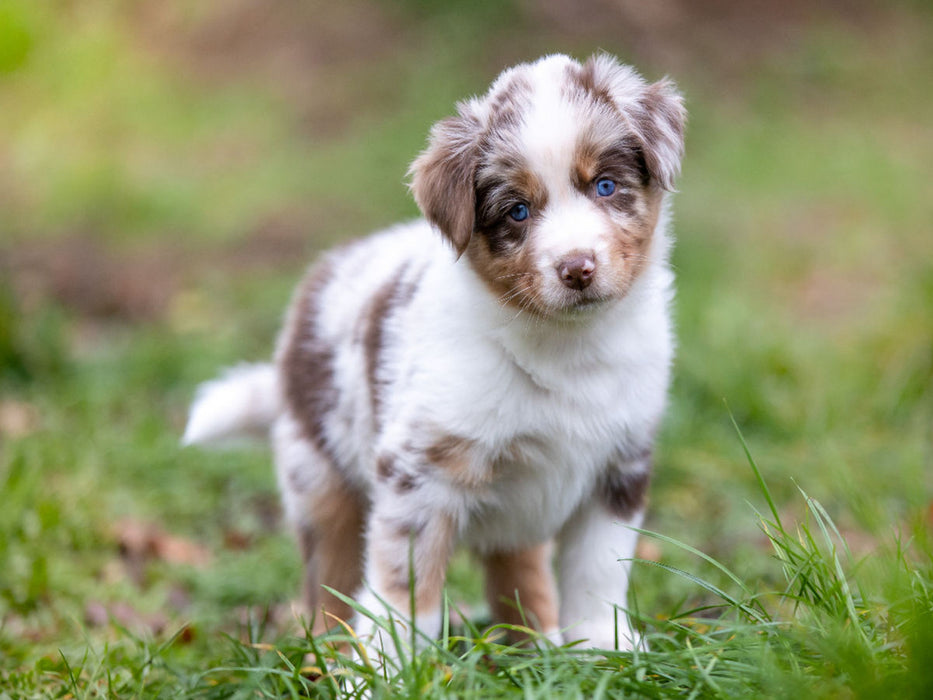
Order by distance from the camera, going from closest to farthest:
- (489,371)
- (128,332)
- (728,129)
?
(489,371)
(128,332)
(728,129)

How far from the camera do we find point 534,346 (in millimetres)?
3594

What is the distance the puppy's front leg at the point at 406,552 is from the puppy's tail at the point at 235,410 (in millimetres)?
1265

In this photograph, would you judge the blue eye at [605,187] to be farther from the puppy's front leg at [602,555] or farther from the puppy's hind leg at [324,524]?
the puppy's hind leg at [324,524]

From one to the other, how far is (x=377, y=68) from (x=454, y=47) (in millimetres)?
1094

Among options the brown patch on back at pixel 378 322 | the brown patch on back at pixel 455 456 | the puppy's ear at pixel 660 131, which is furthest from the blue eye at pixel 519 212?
the brown patch on back at pixel 455 456

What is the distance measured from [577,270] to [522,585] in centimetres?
168

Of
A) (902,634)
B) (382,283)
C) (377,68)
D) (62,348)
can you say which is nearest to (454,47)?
(377,68)

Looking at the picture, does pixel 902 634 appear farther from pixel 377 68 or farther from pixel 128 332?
pixel 377 68

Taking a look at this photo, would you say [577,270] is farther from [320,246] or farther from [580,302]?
[320,246]

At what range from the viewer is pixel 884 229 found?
999cm

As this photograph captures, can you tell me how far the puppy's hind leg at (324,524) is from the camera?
14.3 ft

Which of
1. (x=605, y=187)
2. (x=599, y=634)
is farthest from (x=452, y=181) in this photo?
(x=599, y=634)

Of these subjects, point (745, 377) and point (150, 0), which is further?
point (150, 0)

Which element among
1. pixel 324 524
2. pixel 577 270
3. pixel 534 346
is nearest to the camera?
pixel 577 270
